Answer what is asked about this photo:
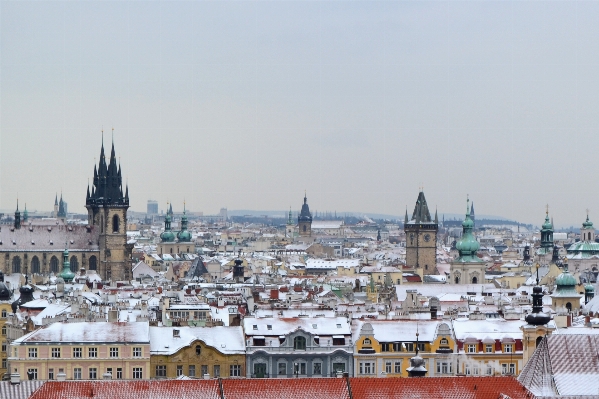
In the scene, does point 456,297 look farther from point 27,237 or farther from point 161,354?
point 27,237

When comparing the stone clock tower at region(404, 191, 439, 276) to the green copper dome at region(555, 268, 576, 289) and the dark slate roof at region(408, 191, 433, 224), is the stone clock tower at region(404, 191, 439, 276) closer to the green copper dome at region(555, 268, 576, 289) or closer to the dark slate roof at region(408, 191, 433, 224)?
the dark slate roof at region(408, 191, 433, 224)

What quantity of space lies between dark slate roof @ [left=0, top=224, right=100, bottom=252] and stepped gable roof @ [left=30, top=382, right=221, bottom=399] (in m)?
130

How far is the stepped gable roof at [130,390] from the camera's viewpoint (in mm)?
58438

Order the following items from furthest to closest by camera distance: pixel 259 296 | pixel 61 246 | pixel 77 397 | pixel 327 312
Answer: pixel 61 246
pixel 259 296
pixel 327 312
pixel 77 397

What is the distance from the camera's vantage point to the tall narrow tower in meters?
186

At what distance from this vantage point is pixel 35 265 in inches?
7466

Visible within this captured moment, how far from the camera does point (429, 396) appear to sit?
58781 millimetres

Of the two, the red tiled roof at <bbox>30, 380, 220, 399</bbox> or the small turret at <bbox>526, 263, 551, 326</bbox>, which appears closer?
the red tiled roof at <bbox>30, 380, 220, 399</bbox>

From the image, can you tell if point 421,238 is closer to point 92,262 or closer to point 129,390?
point 92,262

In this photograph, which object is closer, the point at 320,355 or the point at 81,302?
the point at 320,355

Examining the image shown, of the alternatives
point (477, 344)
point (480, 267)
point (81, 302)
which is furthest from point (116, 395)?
point (480, 267)

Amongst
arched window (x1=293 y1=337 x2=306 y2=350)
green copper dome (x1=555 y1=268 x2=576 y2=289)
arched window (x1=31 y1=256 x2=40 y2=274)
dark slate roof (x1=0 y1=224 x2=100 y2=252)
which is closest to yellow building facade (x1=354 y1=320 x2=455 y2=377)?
arched window (x1=293 y1=337 x2=306 y2=350)

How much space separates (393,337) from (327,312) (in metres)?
10.6

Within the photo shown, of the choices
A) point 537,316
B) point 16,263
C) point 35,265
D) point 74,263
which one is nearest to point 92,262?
point 74,263
